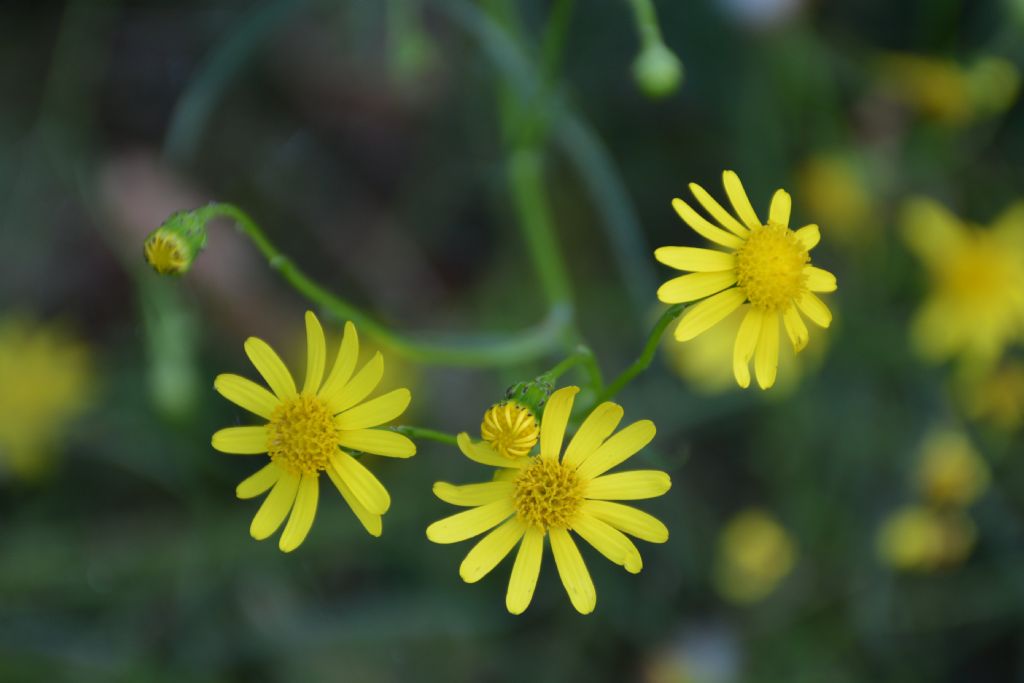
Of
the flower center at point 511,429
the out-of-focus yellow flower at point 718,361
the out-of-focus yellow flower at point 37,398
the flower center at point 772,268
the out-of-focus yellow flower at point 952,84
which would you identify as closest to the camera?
the flower center at point 511,429

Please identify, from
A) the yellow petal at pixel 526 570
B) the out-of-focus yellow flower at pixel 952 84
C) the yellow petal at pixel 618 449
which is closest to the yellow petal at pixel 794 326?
the yellow petal at pixel 618 449

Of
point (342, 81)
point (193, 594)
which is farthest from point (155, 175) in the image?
point (193, 594)

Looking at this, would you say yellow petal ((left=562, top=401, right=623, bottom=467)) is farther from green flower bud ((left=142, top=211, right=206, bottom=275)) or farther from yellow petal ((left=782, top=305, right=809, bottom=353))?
green flower bud ((left=142, top=211, right=206, bottom=275))

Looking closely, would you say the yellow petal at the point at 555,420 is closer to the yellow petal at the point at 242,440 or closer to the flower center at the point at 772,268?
the flower center at the point at 772,268

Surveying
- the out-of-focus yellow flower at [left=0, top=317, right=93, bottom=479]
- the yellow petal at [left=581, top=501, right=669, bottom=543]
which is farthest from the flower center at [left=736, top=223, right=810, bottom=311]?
the out-of-focus yellow flower at [left=0, top=317, right=93, bottom=479]

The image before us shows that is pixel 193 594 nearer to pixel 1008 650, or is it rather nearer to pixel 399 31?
pixel 399 31

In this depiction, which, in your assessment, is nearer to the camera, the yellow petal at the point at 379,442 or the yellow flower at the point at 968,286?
the yellow petal at the point at 379,442
